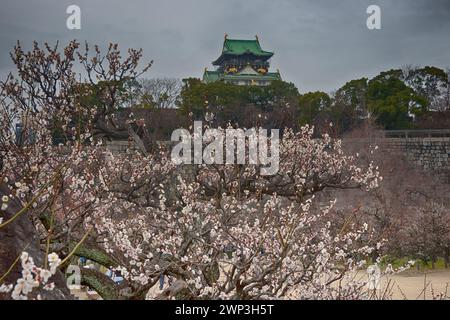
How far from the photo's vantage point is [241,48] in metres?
45.8

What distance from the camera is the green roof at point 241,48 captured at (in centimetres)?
4488

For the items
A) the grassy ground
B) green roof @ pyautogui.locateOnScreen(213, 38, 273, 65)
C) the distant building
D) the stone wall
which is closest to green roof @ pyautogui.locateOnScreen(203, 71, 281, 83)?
the distant building

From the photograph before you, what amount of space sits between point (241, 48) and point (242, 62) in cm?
141

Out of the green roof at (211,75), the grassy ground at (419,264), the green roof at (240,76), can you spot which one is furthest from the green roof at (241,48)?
the grassy ground at (419,264)

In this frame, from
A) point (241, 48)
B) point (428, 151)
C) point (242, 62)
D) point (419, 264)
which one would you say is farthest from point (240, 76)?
point (419, 264)

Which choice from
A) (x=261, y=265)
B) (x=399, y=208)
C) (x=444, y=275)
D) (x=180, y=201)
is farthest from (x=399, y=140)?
(x=261, y=265)

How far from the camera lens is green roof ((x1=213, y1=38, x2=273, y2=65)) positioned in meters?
44.9

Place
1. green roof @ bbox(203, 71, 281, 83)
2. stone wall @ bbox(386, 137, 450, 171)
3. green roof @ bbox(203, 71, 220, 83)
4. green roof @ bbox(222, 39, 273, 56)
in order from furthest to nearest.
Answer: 1. green roof @ bbox(222, 39, 273, 56)
2. green roof @ bbox(203, 71, 220, 83)
3. green roof @ bbox(203, 71, 281, 83)
4. stone wall @ bbox(386, 137, 450, 171)

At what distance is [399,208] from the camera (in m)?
19.8

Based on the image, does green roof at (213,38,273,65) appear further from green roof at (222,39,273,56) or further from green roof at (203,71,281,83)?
green roof at (203,71,281,83)

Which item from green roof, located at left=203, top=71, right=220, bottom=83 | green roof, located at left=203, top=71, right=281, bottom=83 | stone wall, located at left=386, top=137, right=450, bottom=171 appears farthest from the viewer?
green roof, located at left=203, top=71, right=220, bottom=83

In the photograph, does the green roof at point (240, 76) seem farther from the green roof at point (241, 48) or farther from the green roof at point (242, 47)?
the green roof at point (242, 47)
